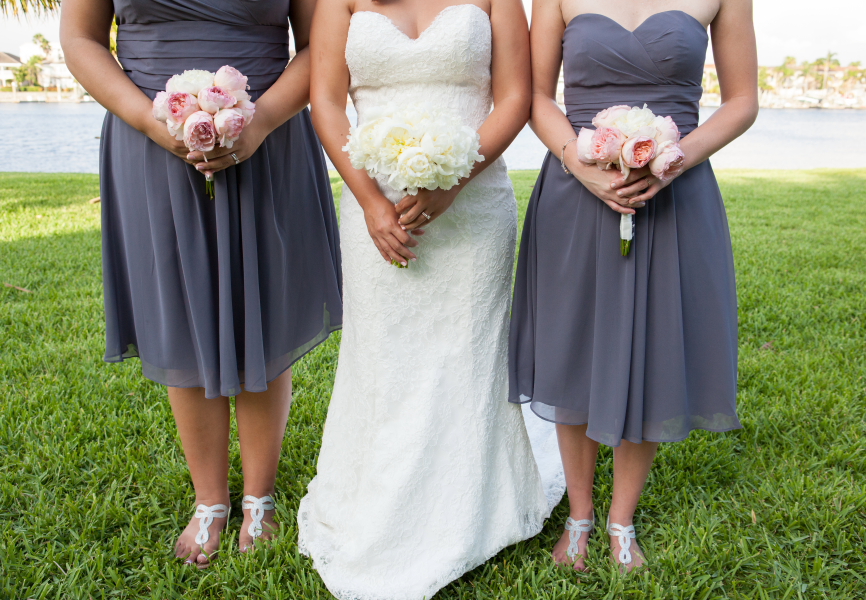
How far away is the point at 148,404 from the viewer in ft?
12.2

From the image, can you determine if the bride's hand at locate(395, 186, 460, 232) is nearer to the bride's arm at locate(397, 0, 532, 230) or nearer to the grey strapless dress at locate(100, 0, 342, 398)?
the bride's arm at locate(397, 0, 532, 230)

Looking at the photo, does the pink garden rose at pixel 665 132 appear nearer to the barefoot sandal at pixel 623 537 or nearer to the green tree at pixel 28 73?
the barefoot sandal at pixel 623 537

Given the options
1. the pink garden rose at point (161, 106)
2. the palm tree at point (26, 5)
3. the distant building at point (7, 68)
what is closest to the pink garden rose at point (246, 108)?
the pink garden rose at point (161, 106)

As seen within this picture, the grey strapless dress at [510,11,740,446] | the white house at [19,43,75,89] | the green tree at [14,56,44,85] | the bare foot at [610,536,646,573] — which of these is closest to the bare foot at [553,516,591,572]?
the bare foot at [610,536,646,573]

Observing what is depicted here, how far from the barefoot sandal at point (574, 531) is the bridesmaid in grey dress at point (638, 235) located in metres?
0.50

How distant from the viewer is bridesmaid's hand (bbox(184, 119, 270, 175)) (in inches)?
83.7

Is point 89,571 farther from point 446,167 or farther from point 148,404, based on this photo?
point 446,167

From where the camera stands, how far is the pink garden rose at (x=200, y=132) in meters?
1.96

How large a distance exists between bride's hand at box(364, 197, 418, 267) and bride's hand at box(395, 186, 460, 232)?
0.10ft

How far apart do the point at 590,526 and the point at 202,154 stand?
2050 mm

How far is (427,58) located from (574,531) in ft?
6.20

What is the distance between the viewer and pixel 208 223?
7.73ft

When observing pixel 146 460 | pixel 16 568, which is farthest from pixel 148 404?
pixel 16 568

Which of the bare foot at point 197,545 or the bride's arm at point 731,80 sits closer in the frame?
→ the bride's arm at point 731,80
